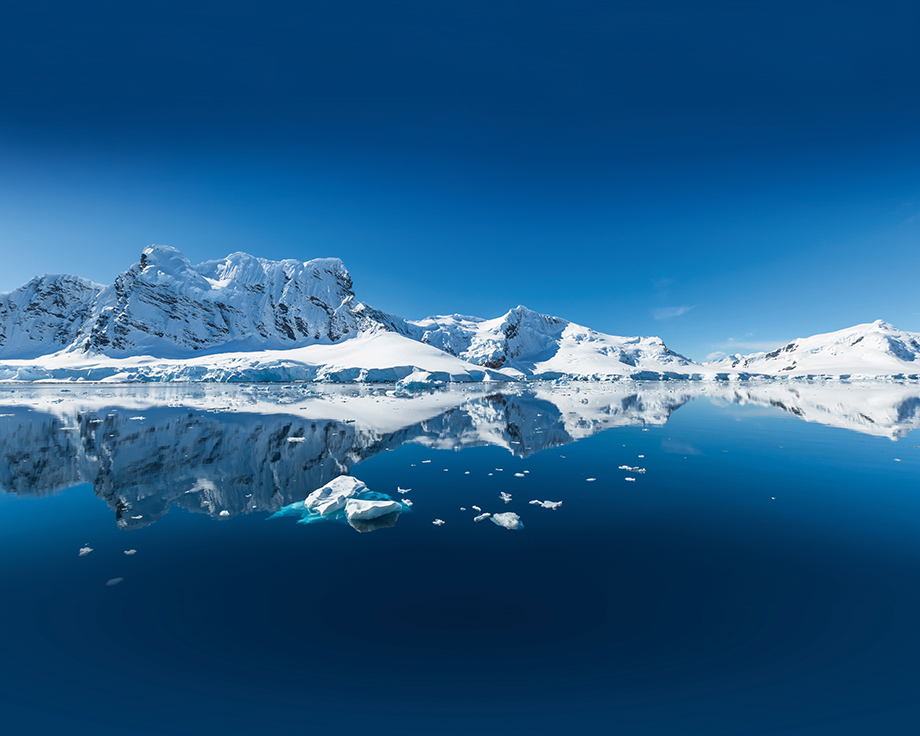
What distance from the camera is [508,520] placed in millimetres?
7016

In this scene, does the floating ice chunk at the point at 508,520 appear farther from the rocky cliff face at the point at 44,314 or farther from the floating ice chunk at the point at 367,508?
the rocky cliff face at the point at 44,314

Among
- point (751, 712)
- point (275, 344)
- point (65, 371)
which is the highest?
point (275, 344)

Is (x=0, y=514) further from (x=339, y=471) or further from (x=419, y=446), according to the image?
(x=419, y=446)

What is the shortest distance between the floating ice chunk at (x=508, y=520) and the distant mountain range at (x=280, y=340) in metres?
65.1

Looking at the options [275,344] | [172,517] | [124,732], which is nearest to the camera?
[124,732]

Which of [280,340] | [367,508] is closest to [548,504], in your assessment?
[367,508]

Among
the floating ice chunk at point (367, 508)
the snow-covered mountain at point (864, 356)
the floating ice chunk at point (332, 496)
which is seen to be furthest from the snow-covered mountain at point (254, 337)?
the floating ice chunk at point (367, 508)

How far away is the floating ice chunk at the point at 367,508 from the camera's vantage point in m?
7.22

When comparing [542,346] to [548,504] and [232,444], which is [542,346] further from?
[548,504]

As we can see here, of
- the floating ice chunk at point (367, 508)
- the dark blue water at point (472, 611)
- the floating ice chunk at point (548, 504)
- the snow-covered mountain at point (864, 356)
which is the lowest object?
the dark blue water at point (472, 611)

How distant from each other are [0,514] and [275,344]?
4469 inches

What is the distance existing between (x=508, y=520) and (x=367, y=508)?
8.40ft

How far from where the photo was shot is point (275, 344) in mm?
112125

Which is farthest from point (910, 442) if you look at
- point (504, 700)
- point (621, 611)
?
point (504, 700)
